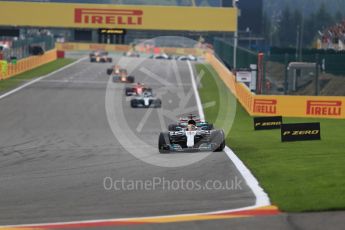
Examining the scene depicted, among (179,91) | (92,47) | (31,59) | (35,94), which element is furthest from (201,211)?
(92,47)

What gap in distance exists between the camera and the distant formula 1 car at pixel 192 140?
2031cm

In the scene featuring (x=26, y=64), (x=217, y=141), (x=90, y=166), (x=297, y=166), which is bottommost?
(x=26, y=64)

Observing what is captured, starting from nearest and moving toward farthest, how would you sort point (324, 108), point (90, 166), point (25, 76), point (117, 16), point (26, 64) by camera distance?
point (90, 166)
point (324, 108)
point (117, 16)
point (25, 76)
point (26, 64)

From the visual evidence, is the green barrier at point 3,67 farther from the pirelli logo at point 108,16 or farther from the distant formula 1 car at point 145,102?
the distant formula 1 car at point 145,102

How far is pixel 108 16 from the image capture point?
6400 centimetres

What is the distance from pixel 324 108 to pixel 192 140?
54.0 ft

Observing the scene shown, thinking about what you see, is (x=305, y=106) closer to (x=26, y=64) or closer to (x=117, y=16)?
(x=117, y=16)

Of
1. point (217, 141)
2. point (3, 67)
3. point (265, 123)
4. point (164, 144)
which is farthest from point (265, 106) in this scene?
point (3, 67)

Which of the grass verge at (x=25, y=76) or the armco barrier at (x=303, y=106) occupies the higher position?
the armco barrier at (x=303, y=106)

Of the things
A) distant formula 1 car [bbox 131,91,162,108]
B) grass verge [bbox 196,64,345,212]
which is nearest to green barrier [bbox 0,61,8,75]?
distant formula 1 car [bbox 131,91,162,108]

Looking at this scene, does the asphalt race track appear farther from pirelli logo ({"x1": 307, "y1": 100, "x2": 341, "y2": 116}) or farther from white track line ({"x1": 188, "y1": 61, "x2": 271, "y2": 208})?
pirelli logo ({"x1": 307, "y1": 100, "x2": 341, "y2": 116})

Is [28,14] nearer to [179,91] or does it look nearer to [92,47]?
[179,91]

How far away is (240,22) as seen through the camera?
94.6 meters

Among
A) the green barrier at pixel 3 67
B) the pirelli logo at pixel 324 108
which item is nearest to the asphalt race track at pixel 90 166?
the pirelli logo at pixel 324 108
